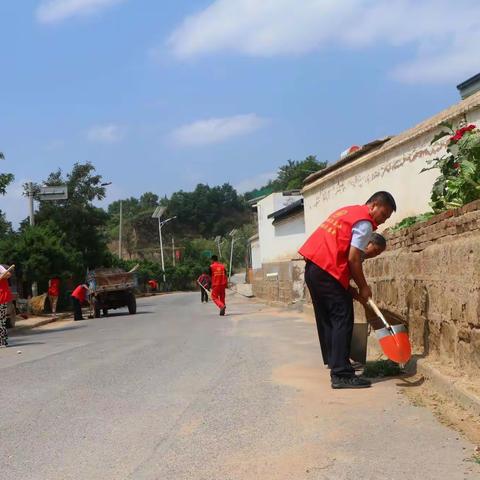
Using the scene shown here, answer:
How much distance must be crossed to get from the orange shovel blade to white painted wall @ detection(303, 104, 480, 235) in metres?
4.86

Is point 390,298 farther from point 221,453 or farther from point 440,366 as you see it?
point 221,453

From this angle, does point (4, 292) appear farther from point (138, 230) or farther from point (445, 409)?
point (138, 230)

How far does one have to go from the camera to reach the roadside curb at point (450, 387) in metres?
5.09

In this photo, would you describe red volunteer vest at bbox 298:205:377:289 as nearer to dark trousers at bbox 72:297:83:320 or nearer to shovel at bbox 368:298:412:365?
shovel at bbox 368:298:412:365

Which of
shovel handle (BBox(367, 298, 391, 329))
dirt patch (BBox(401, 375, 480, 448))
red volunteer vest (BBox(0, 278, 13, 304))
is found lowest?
dirt patch (BBox(401, 375, 480, 448))

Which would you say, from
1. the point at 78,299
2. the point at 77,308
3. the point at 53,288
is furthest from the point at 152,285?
the point at 78,299

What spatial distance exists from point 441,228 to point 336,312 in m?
1.42

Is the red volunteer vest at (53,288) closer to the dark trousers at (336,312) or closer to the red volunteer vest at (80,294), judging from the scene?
the red volunteer vest at (80,294)

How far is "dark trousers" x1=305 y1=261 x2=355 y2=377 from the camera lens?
21.1ft

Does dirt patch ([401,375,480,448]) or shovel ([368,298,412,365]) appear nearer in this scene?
dirt patch ([401,375,480,448])

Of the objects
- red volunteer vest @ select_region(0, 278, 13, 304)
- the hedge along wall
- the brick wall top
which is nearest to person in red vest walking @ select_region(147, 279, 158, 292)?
red volunteer vest @ select_region(0, 278, 13, 304)

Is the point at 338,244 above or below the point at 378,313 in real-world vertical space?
above

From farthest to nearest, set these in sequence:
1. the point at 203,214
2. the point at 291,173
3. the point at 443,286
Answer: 1. the point at 203,214
2. the point at 291,173
3. the point at 443,286

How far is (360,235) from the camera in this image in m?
6.38
